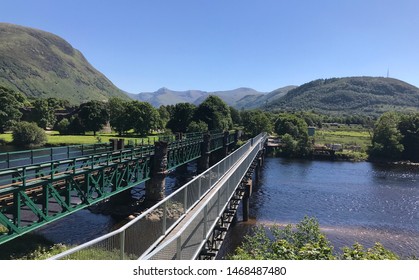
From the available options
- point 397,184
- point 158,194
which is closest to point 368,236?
point 158,194

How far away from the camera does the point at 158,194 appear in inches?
1293

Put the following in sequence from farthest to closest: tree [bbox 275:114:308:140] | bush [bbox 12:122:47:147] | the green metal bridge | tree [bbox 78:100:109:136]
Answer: tree [bbox 275:114:308:140] → tree [bbox 78:100:109:136] → bush [bbox 12:122:47:147] → the green metal bridge

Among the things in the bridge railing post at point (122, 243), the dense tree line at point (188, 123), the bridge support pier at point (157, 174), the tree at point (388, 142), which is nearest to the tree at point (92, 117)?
the dense tree line at point (188, 123)

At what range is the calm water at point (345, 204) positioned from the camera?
3228 cm

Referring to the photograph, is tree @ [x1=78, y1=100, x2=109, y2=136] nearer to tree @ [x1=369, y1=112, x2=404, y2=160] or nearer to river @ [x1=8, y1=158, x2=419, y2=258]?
river @ [x1=8, y1=158, x2=419, y2=258]

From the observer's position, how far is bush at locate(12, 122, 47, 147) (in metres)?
74.5

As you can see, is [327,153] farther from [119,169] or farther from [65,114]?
[65,114]

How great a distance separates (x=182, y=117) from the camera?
353ft

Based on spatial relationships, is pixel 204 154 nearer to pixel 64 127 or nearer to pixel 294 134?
pixel 294 134

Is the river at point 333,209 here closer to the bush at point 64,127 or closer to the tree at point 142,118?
the tree at point 142,118

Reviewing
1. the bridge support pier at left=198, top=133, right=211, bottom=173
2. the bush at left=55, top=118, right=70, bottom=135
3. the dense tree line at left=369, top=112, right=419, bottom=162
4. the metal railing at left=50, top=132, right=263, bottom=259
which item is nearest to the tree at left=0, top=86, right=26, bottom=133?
the bush at left=55, top=118, right=70, bottom=135

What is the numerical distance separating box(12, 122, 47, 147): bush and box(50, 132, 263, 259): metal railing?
69.7m

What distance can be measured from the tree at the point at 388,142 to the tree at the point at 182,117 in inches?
2121
